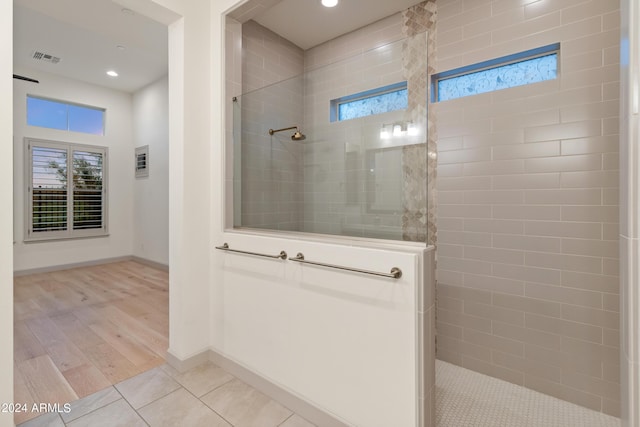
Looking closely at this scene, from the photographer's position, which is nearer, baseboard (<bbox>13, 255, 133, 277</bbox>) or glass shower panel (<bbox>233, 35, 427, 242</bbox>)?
glass shower panel (<bbox>233, 35, 427, 242</bbox>)

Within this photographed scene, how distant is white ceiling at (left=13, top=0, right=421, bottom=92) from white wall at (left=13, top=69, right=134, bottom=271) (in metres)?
0.26

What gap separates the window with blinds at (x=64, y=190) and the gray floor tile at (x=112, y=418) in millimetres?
4308

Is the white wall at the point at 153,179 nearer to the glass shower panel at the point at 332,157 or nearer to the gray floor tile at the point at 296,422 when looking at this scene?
the glass shower panel at the point at 332,157

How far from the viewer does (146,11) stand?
6.37 ft

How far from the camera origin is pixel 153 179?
16.8 feet

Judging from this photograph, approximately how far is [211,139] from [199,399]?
1.65 metres

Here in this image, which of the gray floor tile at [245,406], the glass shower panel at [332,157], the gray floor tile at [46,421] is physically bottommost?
the gray floor tile at [245,406]

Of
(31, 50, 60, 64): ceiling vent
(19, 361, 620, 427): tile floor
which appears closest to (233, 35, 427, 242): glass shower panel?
(19, 361, 620, 427): tile floor

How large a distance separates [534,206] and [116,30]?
4.29 meters

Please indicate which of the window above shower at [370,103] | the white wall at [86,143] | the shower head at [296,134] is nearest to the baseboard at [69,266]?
the white wall at [86,143]

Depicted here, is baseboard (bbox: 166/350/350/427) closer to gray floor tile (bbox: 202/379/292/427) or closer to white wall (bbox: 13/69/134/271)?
gray floor tile (bbox: 202/379/292/427)

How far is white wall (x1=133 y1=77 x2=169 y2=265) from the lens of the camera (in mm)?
4867

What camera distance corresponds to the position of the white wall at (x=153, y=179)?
192 inches

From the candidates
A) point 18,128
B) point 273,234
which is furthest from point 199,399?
point 18,128
